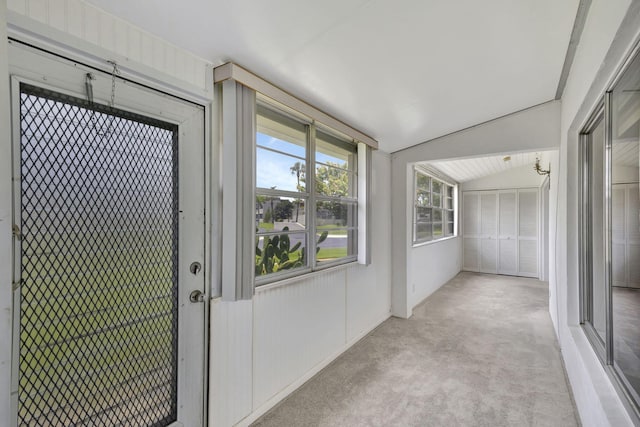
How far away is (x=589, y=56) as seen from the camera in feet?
5.31

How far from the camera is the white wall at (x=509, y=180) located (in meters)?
6.46

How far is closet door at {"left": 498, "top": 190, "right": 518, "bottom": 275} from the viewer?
6645mm

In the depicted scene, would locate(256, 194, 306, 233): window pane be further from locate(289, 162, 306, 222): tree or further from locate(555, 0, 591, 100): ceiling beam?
locate(555, 0, 591, 100): ceiling beam

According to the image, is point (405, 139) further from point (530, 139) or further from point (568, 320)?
point (568, 320)

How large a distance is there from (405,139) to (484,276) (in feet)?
15.3

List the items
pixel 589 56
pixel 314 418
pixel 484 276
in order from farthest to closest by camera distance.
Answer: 1. pixel 484 276
2. pixel 314 418
3. pixel 589 56

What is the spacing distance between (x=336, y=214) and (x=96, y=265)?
2.02 m

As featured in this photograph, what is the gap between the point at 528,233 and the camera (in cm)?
650

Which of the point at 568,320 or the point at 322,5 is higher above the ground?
the point at 322,5

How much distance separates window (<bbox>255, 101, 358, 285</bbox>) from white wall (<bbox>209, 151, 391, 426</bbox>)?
0.18 m

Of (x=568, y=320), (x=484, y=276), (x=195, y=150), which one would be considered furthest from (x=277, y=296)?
(x=484, y=276)

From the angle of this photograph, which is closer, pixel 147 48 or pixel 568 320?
pixel 147 48

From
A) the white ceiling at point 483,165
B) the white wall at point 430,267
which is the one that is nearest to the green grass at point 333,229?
the white wall at point 430,267

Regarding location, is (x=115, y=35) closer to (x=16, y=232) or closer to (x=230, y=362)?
(x=16, y=232)
